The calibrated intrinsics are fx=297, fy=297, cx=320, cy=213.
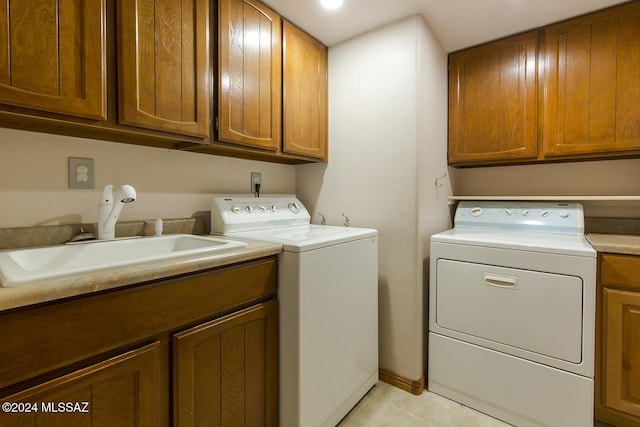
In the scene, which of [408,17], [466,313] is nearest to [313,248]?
[466,313]

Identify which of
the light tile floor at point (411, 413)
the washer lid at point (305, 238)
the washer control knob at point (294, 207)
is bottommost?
the light tile floor at point (411, 413)

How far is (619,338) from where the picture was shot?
51.8 inches

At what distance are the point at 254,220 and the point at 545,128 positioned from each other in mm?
1801

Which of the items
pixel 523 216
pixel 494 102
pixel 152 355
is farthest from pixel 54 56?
pixel 523 216

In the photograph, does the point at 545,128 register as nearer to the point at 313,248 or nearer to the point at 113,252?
the point at 313,248

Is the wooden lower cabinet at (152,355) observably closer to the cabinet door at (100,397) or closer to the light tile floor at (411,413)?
the cabinet door at (100,397)

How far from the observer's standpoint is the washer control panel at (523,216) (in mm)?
1730

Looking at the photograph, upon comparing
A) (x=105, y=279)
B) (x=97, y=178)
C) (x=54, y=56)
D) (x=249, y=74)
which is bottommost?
(x=105, y=279)

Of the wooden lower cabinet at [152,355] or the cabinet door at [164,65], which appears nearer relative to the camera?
the wooden lower cabinet at [152,355]

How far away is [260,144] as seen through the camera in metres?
1.54

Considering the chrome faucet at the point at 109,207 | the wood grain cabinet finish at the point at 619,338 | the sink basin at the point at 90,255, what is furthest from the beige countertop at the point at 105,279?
the wood grain cabinet finish at the point at 619,338

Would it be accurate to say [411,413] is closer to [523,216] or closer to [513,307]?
[513,307]

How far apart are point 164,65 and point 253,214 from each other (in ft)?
2.66

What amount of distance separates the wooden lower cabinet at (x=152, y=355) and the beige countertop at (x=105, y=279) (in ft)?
0.12
